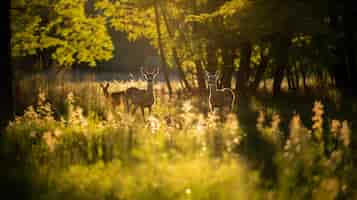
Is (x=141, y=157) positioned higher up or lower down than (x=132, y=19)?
lower down

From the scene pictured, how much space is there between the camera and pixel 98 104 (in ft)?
44.1

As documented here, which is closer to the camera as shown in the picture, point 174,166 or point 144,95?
point 174,166

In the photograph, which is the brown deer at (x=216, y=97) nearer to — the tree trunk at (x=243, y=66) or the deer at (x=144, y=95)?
the deer at (x=144, y=95)

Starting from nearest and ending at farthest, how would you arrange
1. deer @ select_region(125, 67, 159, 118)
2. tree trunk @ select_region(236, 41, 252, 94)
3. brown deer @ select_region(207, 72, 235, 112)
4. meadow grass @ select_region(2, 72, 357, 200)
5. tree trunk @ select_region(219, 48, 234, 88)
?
meadow grass @ select_region(2, 72, 357, 200) < deer @ select_region(125, 67, 159, 118) < brown deer @ select_region(207, 72, 235, 112) < tree trunk @ select_region(236, 41, 252, 94) < tree trunk @ select_region(219, 48, 234, 88)

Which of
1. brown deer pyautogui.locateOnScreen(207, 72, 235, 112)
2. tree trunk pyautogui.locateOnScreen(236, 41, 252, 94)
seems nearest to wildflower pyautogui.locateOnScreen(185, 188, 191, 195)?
brown deer pyautogui.locateOnScreen(207, 72, 235, 112)

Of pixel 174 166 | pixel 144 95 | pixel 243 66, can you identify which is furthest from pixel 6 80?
pixel 243 66

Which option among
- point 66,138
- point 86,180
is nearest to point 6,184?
point 86,180

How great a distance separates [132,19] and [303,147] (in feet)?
54.6

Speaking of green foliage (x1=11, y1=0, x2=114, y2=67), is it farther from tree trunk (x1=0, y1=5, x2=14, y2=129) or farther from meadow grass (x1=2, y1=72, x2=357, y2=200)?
meadow grass (x1=2, y1=72, x2=357, y2=200)

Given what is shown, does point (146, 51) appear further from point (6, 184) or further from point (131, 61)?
point (6, 184)

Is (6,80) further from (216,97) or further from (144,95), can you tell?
(216,97)

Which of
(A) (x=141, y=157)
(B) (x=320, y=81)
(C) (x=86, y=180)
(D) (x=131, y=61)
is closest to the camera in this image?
(C) (x=86, y=180)

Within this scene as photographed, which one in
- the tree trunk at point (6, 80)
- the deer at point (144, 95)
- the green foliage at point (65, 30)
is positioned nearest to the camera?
the tree trunk at point (6, 80)

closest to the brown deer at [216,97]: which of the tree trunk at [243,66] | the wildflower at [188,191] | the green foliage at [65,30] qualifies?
the green foliage at [65,30]
